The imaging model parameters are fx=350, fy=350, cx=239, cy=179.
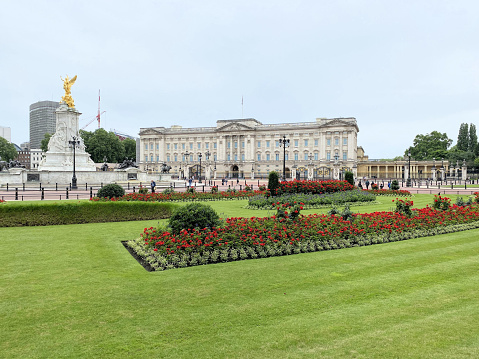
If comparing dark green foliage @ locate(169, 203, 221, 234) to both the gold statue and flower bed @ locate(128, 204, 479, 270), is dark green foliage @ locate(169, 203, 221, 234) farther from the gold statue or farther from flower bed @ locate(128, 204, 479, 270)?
the gold statue

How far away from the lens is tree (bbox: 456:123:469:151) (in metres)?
100

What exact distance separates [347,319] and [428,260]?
4.67 meters

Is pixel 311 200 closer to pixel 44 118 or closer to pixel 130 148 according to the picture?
pixel 130 148

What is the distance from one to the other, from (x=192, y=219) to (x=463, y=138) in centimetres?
11315

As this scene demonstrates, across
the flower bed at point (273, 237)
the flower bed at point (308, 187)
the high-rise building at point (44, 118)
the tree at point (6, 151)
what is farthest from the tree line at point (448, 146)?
the high-rise building at point (44, 118)

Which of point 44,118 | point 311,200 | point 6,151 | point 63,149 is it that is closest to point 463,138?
point 311,200

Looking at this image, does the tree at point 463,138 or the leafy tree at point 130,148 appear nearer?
the tree at point 463,138

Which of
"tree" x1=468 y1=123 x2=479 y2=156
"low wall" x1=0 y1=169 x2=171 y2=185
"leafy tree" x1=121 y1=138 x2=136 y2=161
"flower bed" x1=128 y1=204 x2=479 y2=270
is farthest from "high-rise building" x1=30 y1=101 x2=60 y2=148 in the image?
"flower bed" x1=128 y1=204 x2=479 y2=270

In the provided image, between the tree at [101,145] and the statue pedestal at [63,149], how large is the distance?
50.1 m

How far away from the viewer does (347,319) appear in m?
5.21

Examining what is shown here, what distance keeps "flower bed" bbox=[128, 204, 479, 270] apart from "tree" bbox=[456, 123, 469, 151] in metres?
103

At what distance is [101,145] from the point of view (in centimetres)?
9856

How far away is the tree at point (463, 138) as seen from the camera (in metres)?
100

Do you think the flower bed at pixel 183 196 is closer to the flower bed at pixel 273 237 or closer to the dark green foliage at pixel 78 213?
the dark green foliage at pixel 78 213
